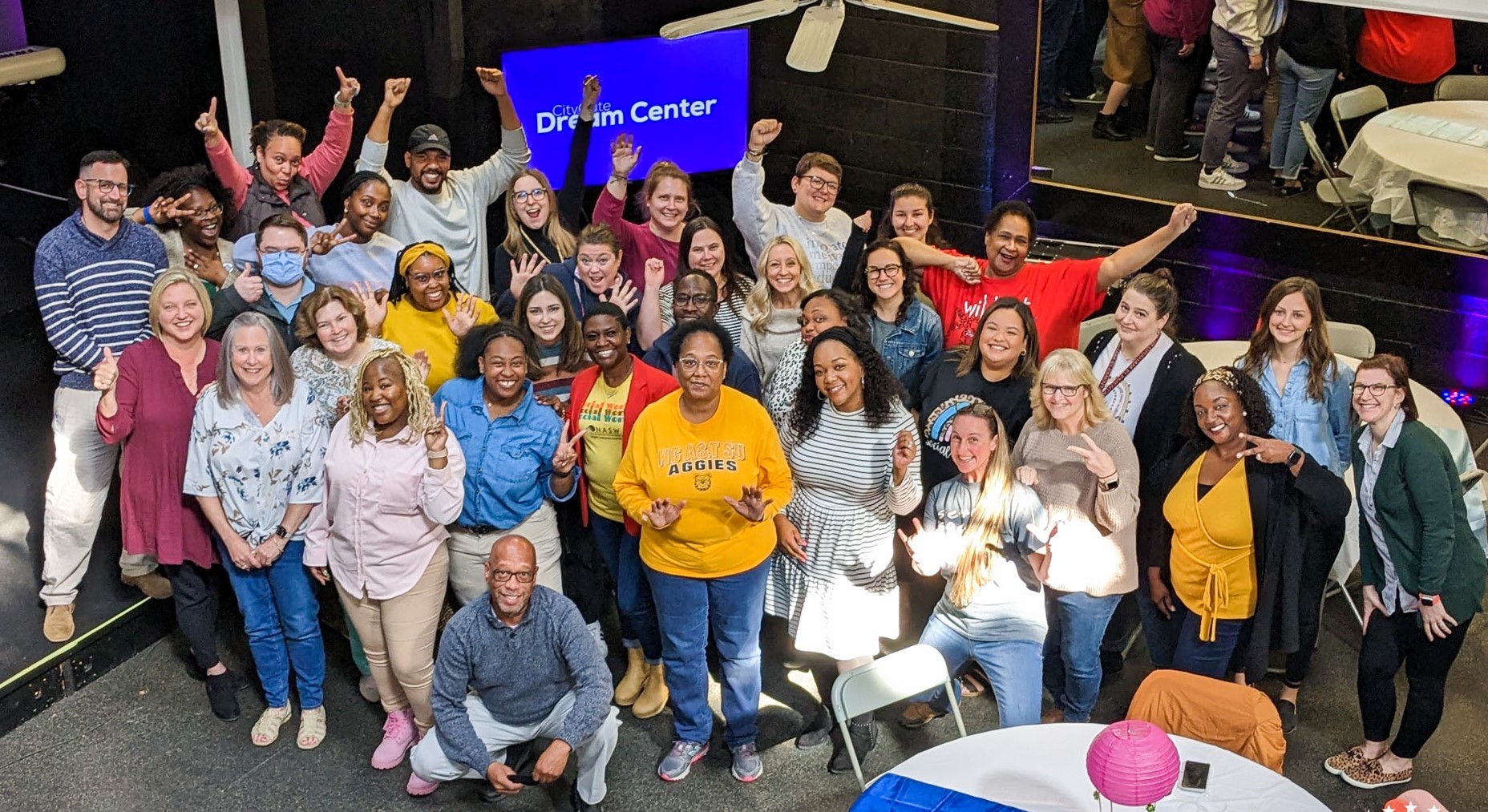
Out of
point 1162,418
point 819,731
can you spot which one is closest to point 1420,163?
point 1162,418

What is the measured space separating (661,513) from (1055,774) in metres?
1.31

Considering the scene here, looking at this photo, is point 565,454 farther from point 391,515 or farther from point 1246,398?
point 1246,398

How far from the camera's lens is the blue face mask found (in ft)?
16.0

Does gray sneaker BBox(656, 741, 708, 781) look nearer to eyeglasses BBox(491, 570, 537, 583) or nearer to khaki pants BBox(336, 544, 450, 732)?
khaki pants BBox(336, 544, 450, 732)

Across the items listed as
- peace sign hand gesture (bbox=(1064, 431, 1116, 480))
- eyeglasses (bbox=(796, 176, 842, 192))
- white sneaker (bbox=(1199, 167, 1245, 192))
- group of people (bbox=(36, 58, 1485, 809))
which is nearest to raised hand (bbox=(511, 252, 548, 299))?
group of people (bbox=(36, 58, 1485, 809))

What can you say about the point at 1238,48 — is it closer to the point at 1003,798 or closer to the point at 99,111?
the point at 1003,798

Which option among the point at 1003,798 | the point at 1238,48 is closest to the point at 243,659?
the point at 1003,798

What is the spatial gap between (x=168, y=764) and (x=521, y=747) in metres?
1.24

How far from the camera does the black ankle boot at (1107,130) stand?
7.15 metres

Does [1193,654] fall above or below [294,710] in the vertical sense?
above

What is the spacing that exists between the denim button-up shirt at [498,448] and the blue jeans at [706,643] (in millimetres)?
475

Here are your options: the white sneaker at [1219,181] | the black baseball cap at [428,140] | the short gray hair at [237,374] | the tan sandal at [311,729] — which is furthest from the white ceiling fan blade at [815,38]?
the tan sandal at [311,729]

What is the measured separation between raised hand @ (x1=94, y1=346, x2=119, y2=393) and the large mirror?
451 centimetres

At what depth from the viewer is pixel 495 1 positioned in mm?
6578
